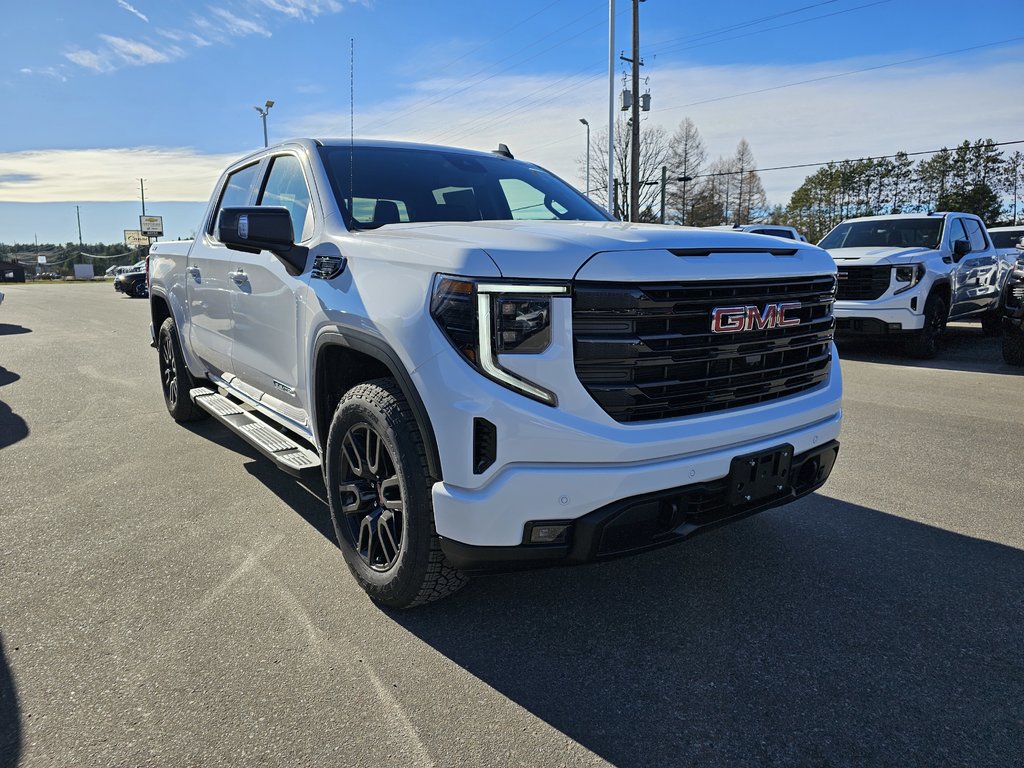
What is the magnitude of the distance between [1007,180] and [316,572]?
63.1 m

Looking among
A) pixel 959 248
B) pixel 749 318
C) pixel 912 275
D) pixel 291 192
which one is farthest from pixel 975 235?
pixel 291 192

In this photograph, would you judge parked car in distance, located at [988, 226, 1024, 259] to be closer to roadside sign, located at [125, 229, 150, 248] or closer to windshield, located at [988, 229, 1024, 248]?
windshield, located at [988, 229, 1024, 248]

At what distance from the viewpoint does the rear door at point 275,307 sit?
3.47 meters

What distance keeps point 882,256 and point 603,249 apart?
852 cm

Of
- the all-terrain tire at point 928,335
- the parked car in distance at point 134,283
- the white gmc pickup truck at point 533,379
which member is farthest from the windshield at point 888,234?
A: the parked car in distance at point 134,283

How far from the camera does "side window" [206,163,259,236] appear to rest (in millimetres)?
4510

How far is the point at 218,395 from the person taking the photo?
5.01 m

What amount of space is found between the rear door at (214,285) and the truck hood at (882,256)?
7861 millimetres

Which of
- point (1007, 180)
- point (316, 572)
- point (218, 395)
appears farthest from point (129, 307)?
point (1007, 180)

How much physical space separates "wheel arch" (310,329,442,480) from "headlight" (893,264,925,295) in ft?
27.5

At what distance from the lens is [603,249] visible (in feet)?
7.77

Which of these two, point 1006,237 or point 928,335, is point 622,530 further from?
point 1006,237

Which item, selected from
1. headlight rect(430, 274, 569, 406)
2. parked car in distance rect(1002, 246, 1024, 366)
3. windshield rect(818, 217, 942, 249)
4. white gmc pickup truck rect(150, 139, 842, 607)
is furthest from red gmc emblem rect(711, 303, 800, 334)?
windshield rect(818, 217, 942, 249)

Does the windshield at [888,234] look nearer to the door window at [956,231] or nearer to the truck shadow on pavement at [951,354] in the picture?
the door window at [956,231]
